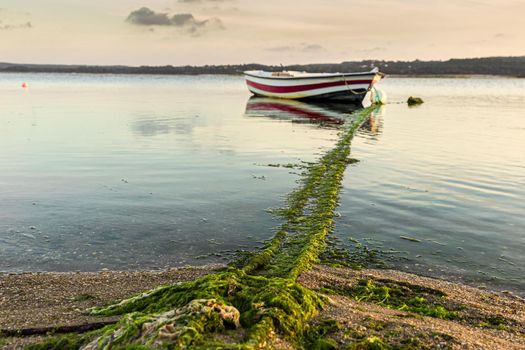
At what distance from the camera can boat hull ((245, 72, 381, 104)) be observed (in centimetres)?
3728

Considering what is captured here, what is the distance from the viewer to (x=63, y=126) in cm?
2311

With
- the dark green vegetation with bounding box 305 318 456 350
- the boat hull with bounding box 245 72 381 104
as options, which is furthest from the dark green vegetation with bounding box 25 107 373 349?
the boat hull with bounding box 245 72 381 104

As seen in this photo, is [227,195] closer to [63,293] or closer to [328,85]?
[63,293]

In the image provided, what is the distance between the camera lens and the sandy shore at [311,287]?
434 cm

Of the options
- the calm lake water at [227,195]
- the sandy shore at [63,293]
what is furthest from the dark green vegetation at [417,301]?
the sandy shore at [63,293]

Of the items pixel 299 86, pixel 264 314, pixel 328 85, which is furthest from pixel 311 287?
pixel 299 86

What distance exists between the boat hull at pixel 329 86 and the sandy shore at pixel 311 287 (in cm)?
3229

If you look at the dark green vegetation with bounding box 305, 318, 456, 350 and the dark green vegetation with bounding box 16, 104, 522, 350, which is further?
the dark green vegetation with bounding box 305, 318, 456, 350

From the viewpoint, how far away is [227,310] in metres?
4.12

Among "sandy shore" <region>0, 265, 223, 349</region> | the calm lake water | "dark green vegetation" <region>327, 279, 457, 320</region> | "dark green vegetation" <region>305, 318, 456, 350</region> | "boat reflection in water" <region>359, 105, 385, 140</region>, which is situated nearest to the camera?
"dark green vegetation" <region>305, 318, 456, 350</region>

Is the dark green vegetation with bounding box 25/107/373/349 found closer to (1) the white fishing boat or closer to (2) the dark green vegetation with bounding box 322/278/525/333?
(2) the dark green vegetation with bounding box 322/278/525/333

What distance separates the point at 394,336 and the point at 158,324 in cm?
204

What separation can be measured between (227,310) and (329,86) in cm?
3544

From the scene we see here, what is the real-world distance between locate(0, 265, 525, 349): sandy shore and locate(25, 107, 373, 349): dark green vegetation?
34 cm
